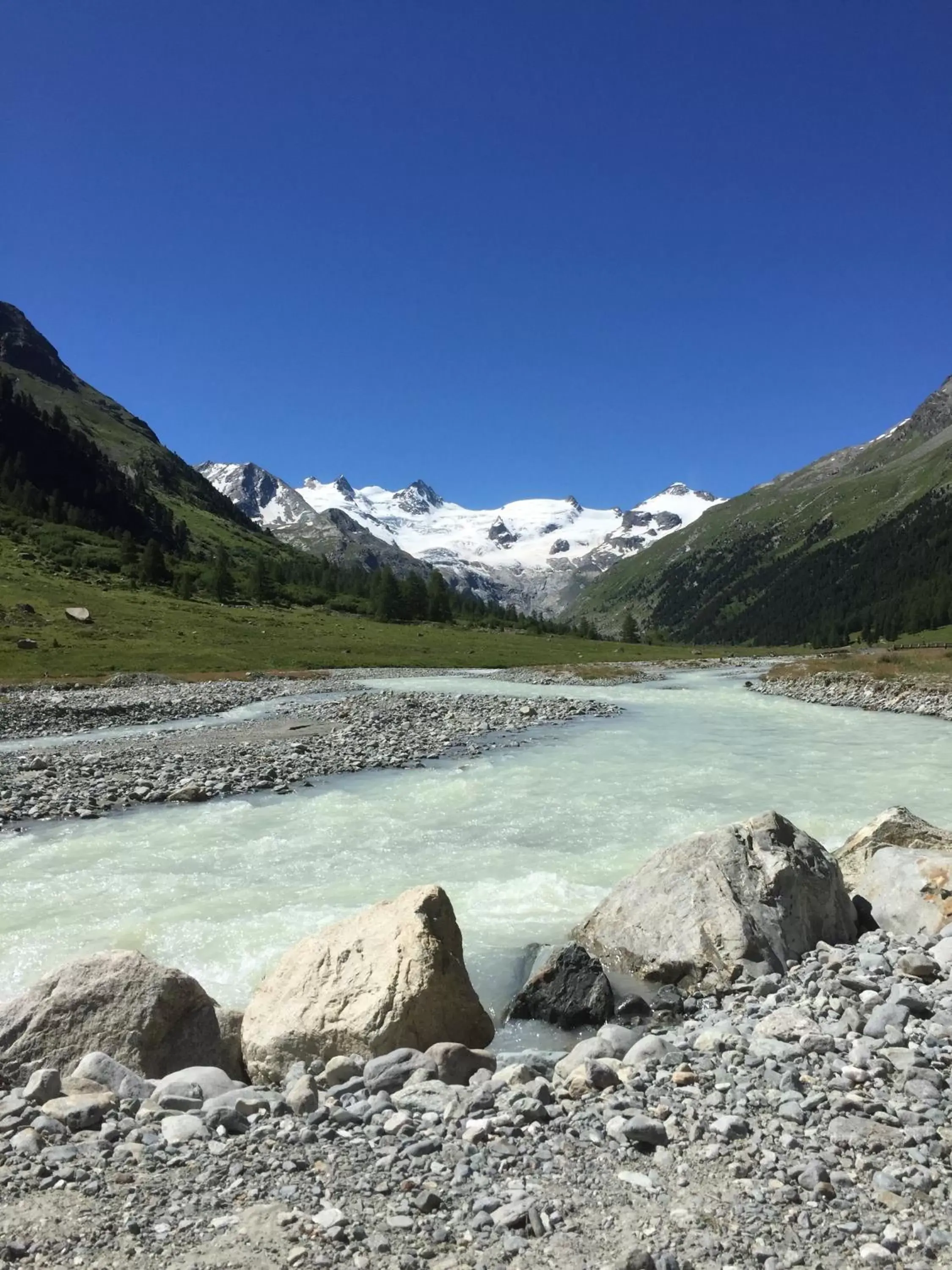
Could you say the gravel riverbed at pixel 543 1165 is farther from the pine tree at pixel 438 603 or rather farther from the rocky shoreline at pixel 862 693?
the pine tree at pixel 438 603

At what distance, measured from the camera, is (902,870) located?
1169 centimetres

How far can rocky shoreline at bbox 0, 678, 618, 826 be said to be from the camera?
2223cm

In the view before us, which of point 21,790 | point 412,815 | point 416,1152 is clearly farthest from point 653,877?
point 21,790

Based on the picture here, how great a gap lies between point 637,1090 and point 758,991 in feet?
10.5

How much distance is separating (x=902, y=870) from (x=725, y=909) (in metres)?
3.42

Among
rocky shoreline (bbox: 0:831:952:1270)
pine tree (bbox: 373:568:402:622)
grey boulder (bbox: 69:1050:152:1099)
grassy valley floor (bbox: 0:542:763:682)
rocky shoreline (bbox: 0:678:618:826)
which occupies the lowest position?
rocky shoreline (bbox: 0:678:618:826)

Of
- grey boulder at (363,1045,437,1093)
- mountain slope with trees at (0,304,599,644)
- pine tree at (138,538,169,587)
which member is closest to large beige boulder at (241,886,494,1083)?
grey boulder at (363,1045,437,1093)

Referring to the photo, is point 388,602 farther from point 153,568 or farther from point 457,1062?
point 457,1062

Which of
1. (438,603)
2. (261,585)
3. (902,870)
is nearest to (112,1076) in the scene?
(902,870)

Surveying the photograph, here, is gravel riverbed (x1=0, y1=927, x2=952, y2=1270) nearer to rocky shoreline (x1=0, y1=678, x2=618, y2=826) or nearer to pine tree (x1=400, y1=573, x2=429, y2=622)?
rocky shoreline (x1=0, y1=678, x2=618, y2=826)

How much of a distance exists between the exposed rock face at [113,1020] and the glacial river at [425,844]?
1965 millimetres

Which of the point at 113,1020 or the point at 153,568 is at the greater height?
the point at 153,568

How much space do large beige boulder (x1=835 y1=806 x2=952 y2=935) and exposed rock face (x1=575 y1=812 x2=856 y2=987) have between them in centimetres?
70

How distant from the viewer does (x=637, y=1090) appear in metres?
6.84
